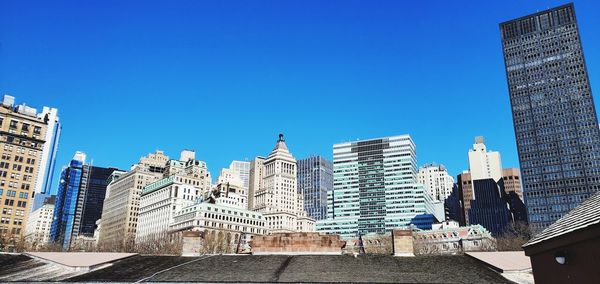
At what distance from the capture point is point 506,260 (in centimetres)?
2938

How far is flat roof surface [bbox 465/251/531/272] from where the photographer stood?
90.2ft

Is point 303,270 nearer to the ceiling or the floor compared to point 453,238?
nearer to the floor

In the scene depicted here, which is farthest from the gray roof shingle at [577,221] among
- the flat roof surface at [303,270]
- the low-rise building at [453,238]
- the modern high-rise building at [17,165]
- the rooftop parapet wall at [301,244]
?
the low-rise building at [453,238]

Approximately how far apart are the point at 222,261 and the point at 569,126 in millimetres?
194085

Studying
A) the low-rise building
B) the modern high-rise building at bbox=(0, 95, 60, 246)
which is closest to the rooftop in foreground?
the modern high-rise building at bbox=(0, 95, 60, 246)

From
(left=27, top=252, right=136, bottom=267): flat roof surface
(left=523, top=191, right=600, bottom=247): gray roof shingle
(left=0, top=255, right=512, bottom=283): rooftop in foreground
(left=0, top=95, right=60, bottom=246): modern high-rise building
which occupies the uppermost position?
(left=0, top=95, right=60, bottom=246): modern high-rise building

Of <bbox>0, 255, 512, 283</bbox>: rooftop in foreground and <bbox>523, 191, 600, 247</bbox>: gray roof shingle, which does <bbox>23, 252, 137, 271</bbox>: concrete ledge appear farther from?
<bbox>523, 191, 600, 247</bbox>: gray roof shingle

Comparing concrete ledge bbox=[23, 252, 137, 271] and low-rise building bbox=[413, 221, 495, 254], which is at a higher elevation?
low-rise building bbox=[413, 221, 495, 254]

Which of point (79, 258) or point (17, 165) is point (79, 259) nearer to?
point (79, 258)

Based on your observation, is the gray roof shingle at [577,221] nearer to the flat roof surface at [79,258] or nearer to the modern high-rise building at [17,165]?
the flat roof surface at [79,258]

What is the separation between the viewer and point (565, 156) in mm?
189875

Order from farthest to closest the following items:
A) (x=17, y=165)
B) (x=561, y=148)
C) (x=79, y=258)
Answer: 1. (x=561, y=148)
2. (x=17, y=165)
3. (x=79, y=258)

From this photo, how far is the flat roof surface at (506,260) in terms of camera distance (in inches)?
1082

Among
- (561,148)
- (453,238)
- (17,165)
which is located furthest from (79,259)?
(561,148)
